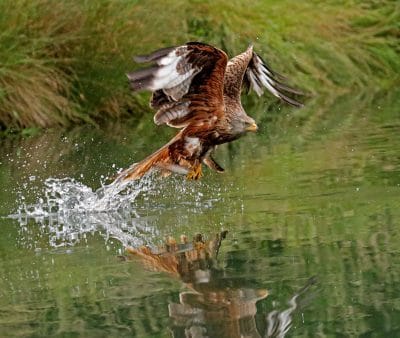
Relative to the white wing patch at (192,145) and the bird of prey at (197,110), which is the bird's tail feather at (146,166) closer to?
the bird of prey at (197,110)

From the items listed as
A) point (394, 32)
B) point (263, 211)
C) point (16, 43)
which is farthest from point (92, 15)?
point (263, 211)

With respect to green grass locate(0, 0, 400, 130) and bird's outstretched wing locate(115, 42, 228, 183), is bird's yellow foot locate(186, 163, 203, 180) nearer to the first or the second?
bird's outstretched wing locate(115, 42, 228, 183)

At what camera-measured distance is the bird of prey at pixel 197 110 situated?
868cm

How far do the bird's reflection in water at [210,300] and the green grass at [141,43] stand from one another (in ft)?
30.9

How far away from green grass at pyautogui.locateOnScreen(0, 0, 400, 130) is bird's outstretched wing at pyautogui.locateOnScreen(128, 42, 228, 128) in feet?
23.5

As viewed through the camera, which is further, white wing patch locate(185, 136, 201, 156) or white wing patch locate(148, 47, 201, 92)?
white wing patch locate(185, 136, 201, 156)

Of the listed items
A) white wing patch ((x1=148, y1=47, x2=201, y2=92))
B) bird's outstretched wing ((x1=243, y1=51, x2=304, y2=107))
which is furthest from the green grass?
white wing patch ((x1=148, y1=47, x2=201, y2=92))

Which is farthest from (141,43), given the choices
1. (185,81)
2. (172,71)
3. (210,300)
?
(210,300)

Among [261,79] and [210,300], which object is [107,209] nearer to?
[261,79]

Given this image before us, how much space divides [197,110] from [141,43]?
28.2 ft

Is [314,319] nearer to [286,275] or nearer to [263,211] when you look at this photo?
[286,275]

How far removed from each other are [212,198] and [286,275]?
309 centimetres

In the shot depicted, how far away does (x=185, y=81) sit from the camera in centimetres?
888

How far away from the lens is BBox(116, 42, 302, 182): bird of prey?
8680mm
